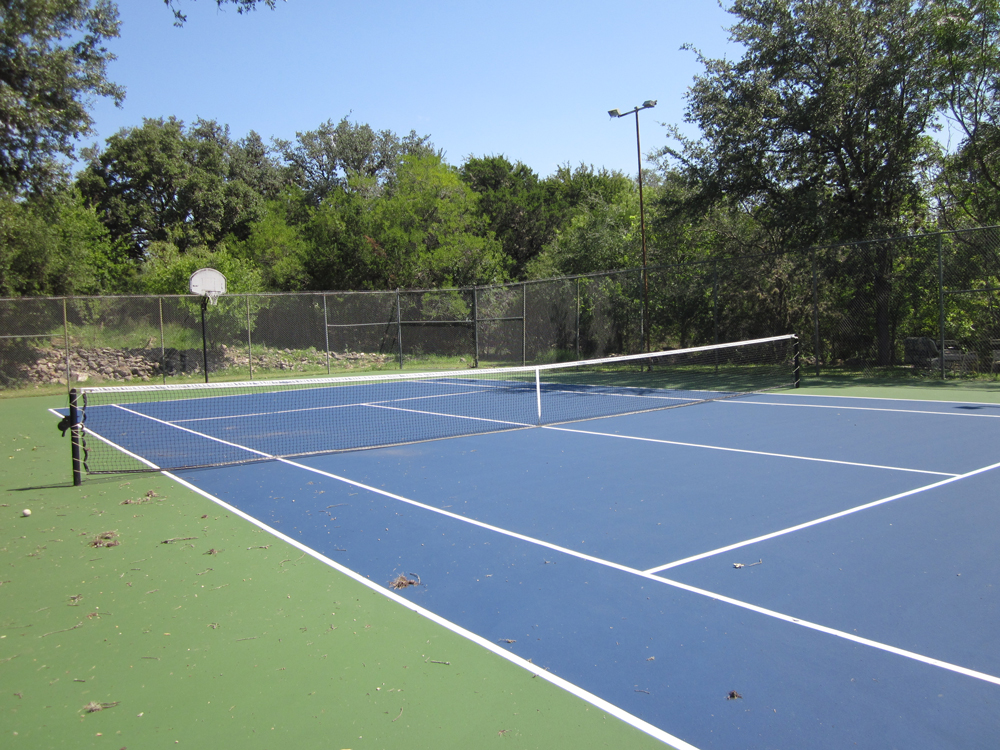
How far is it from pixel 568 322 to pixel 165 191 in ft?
99.4

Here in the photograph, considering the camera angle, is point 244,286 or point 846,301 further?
point 244,286

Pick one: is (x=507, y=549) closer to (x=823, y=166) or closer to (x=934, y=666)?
(x=934, y=666)

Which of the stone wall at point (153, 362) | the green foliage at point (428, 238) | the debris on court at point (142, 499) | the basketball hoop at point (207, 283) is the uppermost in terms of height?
the green foliage at point (428, 238)

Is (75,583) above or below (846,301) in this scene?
below

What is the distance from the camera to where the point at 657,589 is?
Answer: 13.9 ft

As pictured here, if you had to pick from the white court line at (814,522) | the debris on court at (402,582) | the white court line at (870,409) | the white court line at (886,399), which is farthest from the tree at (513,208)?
the debris on court at (402,582)

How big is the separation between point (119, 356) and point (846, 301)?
21.1m

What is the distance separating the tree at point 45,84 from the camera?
15234 millimetres

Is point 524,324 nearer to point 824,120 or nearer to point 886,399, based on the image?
point 824,120

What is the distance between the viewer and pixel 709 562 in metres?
4.67

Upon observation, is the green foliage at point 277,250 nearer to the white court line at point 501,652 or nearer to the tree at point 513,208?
the tree at point 513,208

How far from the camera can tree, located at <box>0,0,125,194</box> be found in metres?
15.2

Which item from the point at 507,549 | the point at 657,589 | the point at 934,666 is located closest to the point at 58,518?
the point at 507,549

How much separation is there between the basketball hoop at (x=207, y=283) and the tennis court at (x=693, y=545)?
9977 millimetres
